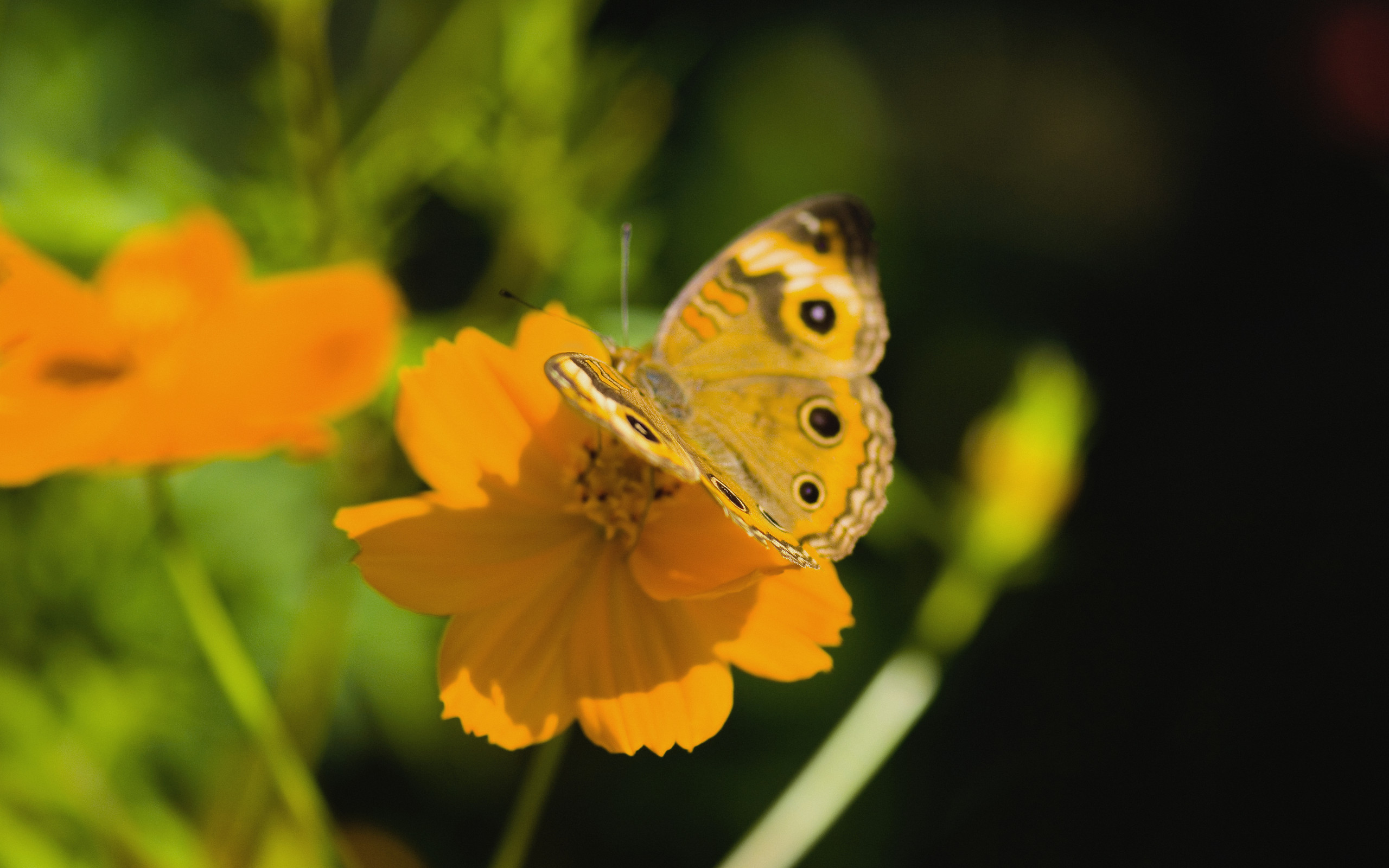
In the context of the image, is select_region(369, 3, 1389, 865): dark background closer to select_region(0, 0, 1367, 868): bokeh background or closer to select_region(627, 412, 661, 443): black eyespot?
select_region(0, 0, 1367, 868): bokeh background

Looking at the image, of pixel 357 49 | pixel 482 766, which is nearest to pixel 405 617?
pixel 482 766

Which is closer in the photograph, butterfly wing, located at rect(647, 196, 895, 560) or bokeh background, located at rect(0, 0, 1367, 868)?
butterfly wing, located at rect(647, 196, 895, 560)

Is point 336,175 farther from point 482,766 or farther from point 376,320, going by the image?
point 482,766

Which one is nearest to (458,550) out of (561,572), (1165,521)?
(561,572)

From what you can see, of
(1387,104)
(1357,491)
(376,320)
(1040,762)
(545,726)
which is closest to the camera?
(545,726)

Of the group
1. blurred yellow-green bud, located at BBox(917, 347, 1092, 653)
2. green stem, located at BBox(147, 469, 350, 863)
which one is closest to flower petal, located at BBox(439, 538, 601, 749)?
green stem, located at BBox(147, 469, 350, 863)

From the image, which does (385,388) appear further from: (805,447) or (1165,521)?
(1165,521)

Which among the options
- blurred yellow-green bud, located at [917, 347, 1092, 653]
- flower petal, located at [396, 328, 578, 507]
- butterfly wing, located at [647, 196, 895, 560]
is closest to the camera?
flower petal, located at [396, 328, 578, 507]
